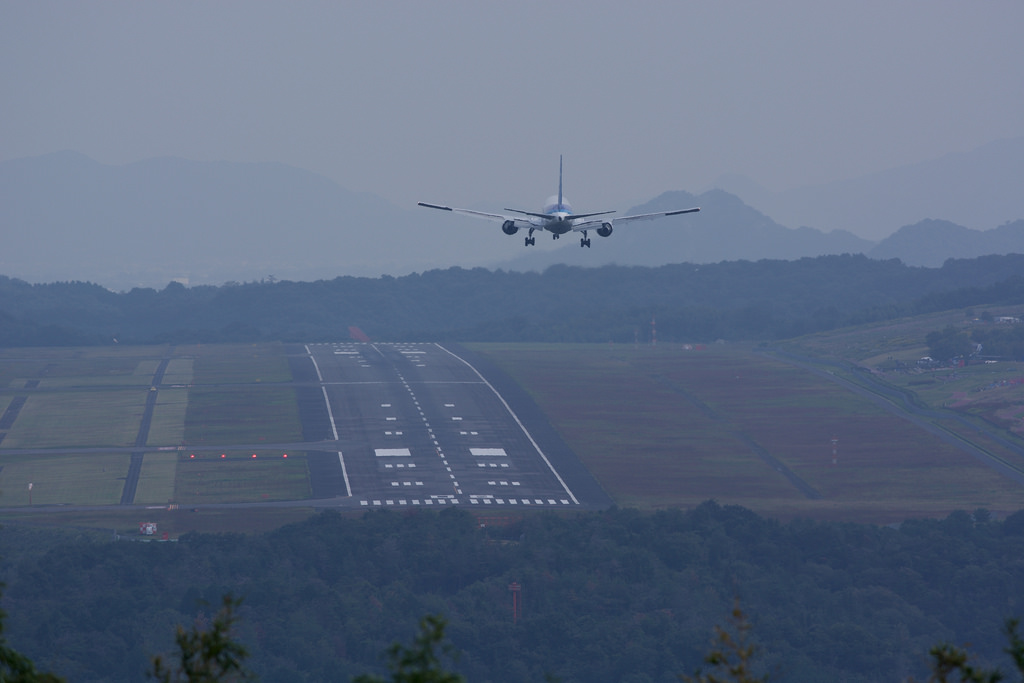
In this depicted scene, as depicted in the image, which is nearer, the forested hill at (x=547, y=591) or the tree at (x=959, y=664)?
the tree at (x=959, y=664)

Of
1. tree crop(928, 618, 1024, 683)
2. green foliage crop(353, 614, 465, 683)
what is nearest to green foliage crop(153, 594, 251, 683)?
green foliage crop(353, 614, 465, 683)

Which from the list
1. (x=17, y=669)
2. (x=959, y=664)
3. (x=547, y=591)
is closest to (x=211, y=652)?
(x=17, y=669)

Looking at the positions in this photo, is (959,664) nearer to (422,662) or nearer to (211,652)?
(422,662)

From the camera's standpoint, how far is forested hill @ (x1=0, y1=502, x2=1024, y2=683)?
132 m

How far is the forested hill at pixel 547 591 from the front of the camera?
132 metres

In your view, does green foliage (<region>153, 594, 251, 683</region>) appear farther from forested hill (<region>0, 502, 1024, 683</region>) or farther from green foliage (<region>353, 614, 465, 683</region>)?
forested hill (<region>0, 502, 1024, 683</region>)

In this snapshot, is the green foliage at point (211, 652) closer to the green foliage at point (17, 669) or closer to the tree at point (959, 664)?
the green foliage at point (17, 669)

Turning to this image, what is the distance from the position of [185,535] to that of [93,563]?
1757 centimetres

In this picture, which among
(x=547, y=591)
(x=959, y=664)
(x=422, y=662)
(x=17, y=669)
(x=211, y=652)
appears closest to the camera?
(x=422, y=662)

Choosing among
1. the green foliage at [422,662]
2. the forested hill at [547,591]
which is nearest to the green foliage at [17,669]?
the green foliage at [422,662]

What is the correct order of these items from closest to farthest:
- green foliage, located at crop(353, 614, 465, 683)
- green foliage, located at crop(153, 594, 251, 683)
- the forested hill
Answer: green foliage, located at crop(353, 614, 465, 683), green foliage, located at crop(153, 594, 251, 683), the forested hill

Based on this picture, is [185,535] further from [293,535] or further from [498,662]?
[498,662]

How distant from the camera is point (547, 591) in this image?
155 meters

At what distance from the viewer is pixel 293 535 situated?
17262 centimetres
